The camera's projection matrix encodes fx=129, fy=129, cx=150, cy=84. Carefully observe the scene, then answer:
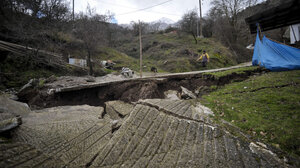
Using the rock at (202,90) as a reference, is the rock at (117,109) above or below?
below

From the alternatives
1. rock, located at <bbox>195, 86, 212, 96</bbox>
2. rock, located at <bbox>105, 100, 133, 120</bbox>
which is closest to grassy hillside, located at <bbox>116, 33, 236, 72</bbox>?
rock, located at <bbox>195, 86, 212, 96</bbox>

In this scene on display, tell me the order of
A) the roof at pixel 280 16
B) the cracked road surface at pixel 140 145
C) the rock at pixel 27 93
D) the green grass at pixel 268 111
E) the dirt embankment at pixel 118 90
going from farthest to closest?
the rock at pixel 27 93 < the dirt embankment at pixel 118 90 < the roof at pixel 280 16 < the green grass at pixel 268 111 < the cracked road surface at pixel 140 145

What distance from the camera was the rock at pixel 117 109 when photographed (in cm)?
449

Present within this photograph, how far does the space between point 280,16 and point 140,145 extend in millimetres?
6596

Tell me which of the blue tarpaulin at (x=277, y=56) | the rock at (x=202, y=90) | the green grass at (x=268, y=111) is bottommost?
A: the green grass at (x=268, y=111)

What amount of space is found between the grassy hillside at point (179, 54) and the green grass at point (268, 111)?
33.4 ft

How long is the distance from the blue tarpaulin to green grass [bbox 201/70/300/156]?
247 cm

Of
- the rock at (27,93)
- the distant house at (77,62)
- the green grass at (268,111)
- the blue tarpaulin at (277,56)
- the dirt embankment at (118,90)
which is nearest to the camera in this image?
the green grass at (268,111)

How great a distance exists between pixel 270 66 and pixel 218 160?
725 cm

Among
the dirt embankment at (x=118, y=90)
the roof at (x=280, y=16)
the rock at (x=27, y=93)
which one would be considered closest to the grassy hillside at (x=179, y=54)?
the dirt embankment at (x=118, y=90)

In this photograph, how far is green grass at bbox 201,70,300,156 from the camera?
2154mm

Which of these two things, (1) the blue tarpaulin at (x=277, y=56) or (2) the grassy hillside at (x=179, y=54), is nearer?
(1) the blue tarpaulin at (x=277, y=56)

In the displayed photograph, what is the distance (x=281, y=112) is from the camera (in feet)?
9.14

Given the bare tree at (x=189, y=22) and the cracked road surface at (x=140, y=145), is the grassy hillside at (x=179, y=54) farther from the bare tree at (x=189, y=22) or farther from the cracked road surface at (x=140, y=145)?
the cracked road surface at (x=140, y=145)
